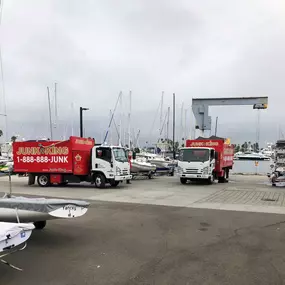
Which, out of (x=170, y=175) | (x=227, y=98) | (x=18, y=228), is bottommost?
(x=170, y=175)

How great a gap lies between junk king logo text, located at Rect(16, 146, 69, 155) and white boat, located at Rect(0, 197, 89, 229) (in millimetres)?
13069

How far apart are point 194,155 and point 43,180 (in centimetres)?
984

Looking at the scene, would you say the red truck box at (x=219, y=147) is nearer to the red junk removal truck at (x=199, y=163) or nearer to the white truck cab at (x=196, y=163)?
the red junk removal truck at (x=199, y=163)

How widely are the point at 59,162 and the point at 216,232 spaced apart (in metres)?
13.9

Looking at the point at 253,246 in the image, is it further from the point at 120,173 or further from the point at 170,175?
the point at 170,175

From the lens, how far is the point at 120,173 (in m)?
19.5

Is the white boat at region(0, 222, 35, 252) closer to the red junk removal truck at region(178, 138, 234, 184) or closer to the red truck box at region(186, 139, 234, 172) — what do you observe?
the red junk removal truck at region(178, 138, 234, 184)

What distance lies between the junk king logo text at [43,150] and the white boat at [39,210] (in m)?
13.1

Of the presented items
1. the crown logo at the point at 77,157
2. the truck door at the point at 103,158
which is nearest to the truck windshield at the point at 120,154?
the truck door at the point at 103,158

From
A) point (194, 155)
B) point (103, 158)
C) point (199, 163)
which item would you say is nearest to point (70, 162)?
point (103, 158)

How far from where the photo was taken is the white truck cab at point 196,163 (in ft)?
70.8

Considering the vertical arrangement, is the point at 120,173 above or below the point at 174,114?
below

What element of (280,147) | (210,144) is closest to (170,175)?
(210,144)

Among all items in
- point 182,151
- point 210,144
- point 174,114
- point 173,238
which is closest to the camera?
point 173,238
